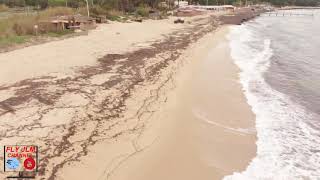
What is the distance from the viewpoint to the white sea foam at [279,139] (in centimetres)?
912

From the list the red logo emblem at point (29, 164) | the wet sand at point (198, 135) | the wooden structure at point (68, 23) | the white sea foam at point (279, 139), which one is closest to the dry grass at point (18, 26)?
the wooden structure at point (68, 23)

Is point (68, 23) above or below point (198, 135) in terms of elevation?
above

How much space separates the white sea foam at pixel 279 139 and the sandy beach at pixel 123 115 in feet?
1.14

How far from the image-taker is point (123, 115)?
1191cm

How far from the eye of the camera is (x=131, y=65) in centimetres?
1878

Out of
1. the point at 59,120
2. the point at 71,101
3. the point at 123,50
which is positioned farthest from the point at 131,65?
the point at 59,120

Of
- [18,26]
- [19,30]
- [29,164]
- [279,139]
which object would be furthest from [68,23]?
[29,164]

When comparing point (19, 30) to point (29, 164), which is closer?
point (29, 164)

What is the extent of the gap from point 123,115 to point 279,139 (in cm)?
464

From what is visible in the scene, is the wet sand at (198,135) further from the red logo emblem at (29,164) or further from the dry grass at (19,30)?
the dry grass at (19,30)

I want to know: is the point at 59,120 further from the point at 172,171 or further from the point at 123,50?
the point at 123,50

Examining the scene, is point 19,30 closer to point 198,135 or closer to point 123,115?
point 123,115

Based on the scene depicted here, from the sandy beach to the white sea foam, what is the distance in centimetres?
35

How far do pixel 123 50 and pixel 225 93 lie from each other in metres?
8.79
